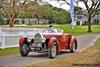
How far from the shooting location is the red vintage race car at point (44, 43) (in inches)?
569

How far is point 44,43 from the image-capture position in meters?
14.6

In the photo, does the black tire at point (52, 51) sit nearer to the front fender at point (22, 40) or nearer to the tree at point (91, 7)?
the front fender at point (22, 40)

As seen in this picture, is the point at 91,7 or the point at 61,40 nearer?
the point at 61,40

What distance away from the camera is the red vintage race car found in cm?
1445

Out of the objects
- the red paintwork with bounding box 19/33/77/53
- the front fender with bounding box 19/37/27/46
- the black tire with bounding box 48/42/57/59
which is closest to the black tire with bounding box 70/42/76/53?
Answer: the red paintwork with bounding box 19/33/77/53

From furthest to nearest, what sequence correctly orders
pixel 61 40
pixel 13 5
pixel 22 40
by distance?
pixel 13 5, pixel 61 40, pixel 22 40

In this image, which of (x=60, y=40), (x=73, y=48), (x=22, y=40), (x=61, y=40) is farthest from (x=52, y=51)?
(x=73, y=48)

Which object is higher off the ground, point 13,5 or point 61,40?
point 13,5

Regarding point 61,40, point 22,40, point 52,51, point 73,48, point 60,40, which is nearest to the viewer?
point 52,51

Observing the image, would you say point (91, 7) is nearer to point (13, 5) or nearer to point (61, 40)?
point (13, 5)

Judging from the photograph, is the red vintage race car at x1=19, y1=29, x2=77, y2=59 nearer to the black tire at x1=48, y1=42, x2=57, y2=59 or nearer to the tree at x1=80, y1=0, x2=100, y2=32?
the black tire at x1=48, y1=42, x2=57, y2=59

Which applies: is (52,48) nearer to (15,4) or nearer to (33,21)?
(15,4)

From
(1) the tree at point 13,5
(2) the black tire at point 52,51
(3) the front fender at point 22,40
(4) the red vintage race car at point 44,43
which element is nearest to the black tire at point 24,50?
(4) the red vintage race car at point 44,43

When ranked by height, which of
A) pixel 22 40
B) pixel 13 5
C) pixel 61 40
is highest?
pixel 13 5
